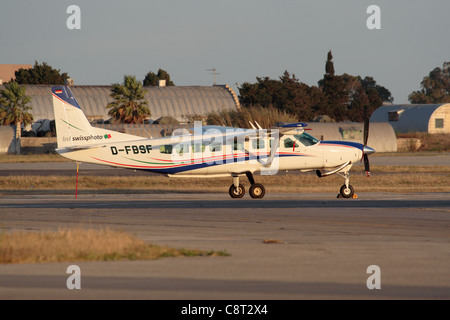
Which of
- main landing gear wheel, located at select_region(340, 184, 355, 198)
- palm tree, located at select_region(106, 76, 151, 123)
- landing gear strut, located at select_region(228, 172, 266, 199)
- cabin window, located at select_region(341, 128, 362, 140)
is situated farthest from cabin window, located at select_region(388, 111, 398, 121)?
landing gear strut, located at select_region(228, 172, 266, 199)

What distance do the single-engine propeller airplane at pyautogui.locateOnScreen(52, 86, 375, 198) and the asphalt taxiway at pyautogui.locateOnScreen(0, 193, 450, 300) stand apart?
2729mm

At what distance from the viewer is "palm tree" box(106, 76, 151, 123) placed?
77.9 meters

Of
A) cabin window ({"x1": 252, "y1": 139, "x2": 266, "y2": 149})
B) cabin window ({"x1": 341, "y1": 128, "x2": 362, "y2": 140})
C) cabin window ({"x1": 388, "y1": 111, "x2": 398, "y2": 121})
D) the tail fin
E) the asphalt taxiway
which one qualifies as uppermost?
cabin window ({"x1": 388, "y1": 111, "x2": 398, "y2": 121})

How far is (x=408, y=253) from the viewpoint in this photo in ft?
41.5

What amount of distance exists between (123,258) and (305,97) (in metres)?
83.8

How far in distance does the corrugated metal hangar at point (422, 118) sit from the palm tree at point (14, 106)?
46.2m

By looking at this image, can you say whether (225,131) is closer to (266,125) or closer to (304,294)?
(304,294)

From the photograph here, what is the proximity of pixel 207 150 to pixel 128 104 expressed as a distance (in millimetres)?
53853

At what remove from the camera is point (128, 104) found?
78688 mm

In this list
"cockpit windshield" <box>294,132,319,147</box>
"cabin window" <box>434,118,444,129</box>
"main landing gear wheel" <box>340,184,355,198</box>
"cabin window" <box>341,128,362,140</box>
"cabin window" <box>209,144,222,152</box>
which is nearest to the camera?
"main landing gear wheel" <box>340,184,355,198</box>

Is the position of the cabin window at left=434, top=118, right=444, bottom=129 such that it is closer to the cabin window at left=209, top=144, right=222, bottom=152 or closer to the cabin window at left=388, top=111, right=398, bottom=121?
the cabin window at left=388, top=111, right=398, bottom=121

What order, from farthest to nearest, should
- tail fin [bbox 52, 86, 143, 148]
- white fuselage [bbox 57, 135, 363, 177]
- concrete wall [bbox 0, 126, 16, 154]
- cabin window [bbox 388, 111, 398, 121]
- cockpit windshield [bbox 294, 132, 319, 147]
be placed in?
1. cabin window [bbox 388, 111, 398, 121]
2. concrete wall [bbox 0, 126, 16, 154]
3. cockpit windshield [bbox 294, 132, 319, 147]
4. white fuselage [bbox 57, 135, 363, 177]
5. tail fin [bbox 52, 86, 143, 148]

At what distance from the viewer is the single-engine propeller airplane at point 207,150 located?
2564cm
